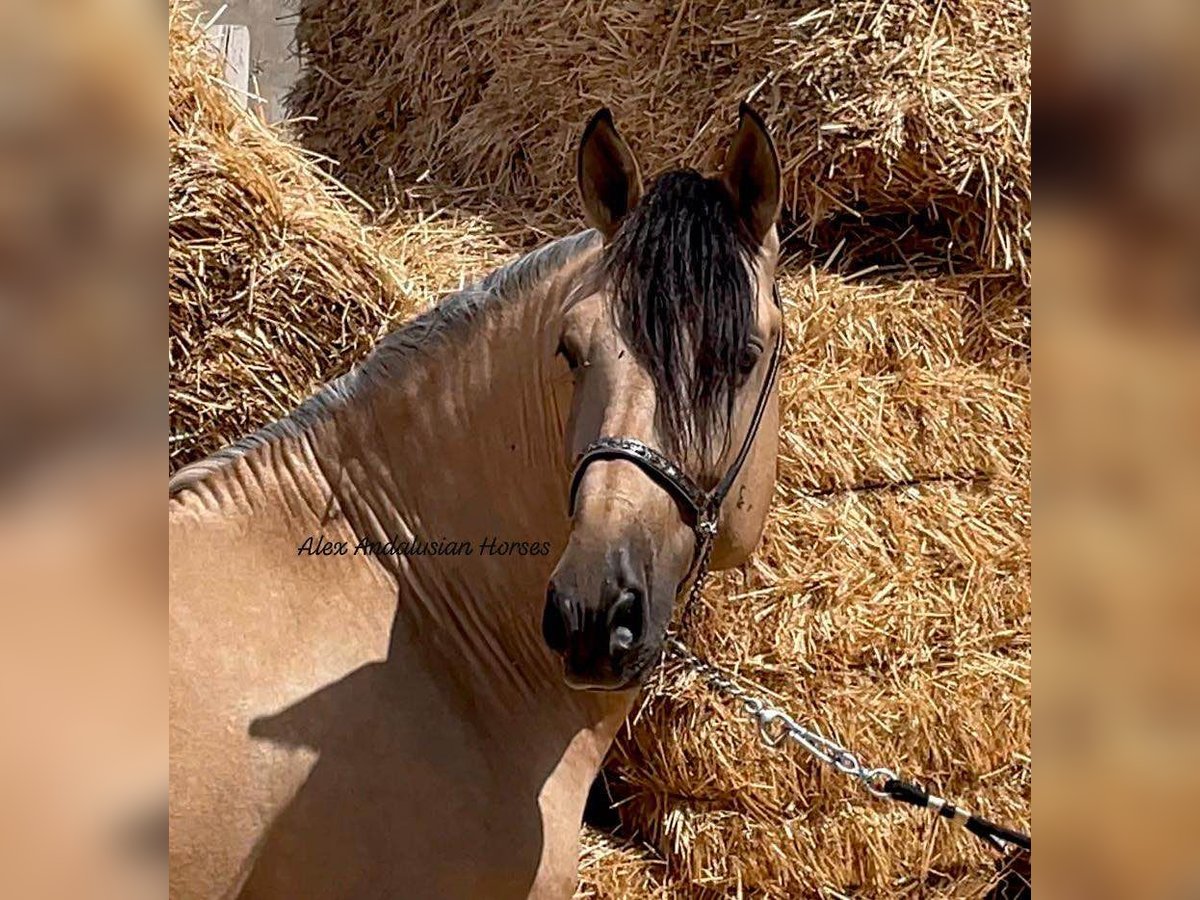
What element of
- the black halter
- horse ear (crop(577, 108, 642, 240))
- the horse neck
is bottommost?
the horse neck

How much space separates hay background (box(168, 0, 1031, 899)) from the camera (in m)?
2.06

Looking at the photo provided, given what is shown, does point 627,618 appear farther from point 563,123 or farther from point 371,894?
point 563,123

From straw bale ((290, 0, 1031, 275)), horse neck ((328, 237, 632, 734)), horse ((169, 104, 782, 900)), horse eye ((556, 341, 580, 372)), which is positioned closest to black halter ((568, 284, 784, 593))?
horse ((169, 104, 782, 900))

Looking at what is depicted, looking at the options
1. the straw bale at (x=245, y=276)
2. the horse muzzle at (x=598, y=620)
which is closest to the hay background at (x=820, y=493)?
the straw bale at (x=245, y=276)

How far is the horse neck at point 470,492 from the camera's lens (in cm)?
151

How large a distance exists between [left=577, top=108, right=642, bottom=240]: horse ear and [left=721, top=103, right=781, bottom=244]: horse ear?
0.38 feet

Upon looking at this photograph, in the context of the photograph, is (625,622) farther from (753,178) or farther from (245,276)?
(245,276)

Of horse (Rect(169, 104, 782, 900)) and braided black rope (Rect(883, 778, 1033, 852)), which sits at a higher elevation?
horse (Rect(169, 104, 782, 900))

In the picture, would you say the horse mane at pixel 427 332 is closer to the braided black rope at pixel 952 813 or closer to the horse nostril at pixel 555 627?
the horse nostril at pixel 555 627

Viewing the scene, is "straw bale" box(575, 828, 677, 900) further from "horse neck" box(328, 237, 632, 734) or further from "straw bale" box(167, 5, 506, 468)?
"straw bale" box(167, 5, 506, 468)
